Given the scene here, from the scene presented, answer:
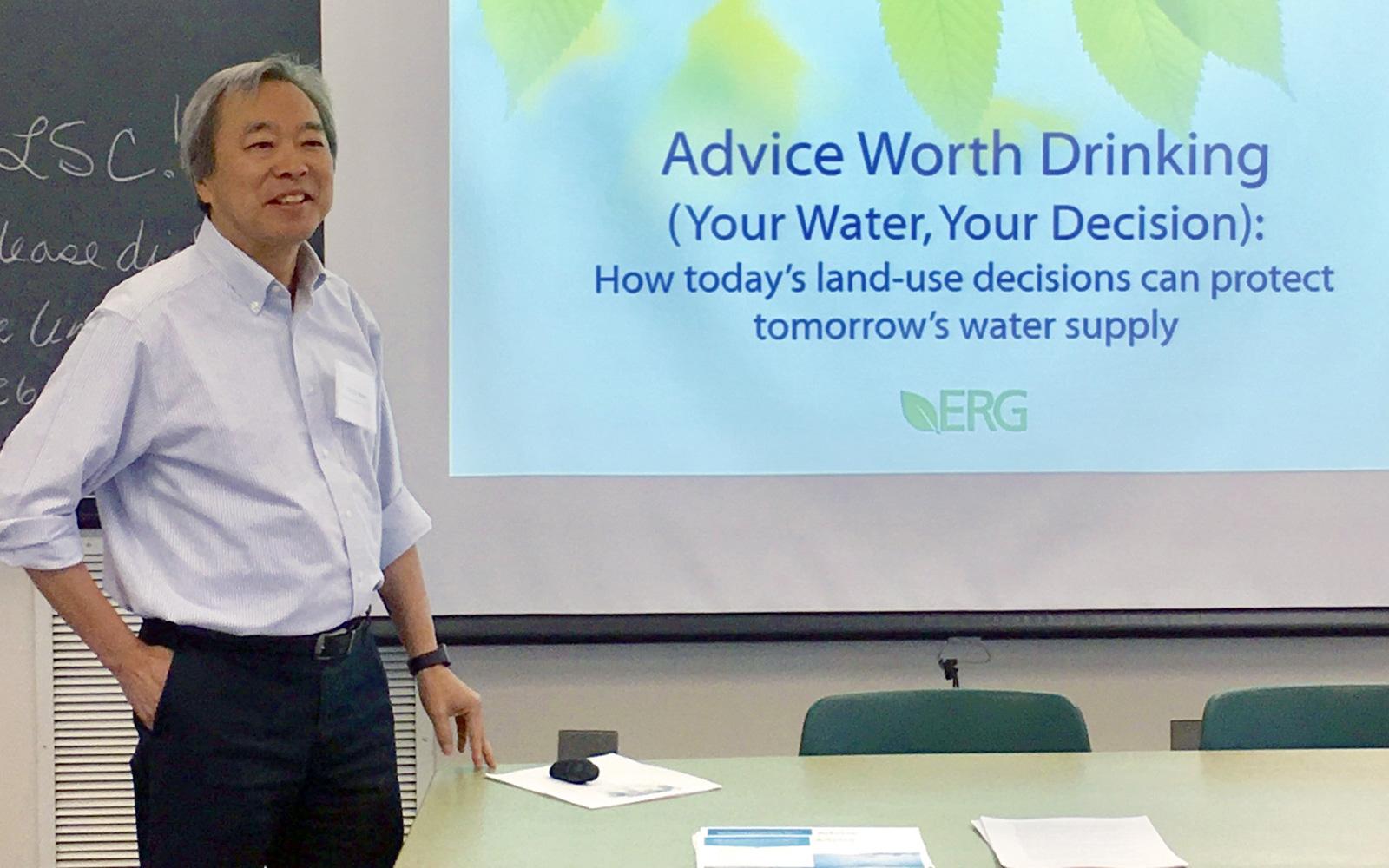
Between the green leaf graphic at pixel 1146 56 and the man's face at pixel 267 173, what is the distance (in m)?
1.84

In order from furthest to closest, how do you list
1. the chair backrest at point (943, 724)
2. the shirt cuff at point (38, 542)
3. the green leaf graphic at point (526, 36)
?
the green leaf graphic at point (526, 36) < the chair backrest at point (943, 724) < the shirt cuff at point (38, 542)

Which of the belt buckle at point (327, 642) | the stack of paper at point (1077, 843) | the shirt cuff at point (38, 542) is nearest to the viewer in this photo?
the stack of paper at point (1077, 843)

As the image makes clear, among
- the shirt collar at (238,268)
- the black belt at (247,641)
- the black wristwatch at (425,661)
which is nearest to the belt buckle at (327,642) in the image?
the black belt at (247,641)

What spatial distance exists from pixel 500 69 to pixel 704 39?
0.45m

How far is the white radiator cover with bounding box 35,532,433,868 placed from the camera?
3227 mm

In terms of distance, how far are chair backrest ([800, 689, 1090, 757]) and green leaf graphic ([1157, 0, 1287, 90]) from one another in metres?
1.57

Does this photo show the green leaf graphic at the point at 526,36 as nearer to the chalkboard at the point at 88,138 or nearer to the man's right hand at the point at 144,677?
the chalkboard at the point at 88,138

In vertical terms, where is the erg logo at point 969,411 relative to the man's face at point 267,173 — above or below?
below

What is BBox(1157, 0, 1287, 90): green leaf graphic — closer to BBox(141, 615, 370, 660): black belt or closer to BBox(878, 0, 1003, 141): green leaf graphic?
BBox(878, 0, 1003, 141): green leaf graphic

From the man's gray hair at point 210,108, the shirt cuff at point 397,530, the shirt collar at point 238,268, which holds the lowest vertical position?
the shirt cuff at point 397,530

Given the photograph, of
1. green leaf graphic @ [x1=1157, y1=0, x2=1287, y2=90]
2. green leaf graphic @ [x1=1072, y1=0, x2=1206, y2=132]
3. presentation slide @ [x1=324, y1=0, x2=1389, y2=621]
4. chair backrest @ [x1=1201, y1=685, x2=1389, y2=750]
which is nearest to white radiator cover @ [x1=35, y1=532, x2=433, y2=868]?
presentation slide @ [x1=324, y1=0, x2=1389, y2=621]

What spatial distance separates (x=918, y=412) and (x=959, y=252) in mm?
361

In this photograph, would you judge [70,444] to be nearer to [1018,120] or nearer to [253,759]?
[253,759]

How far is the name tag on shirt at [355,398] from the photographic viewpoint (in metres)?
2.07
